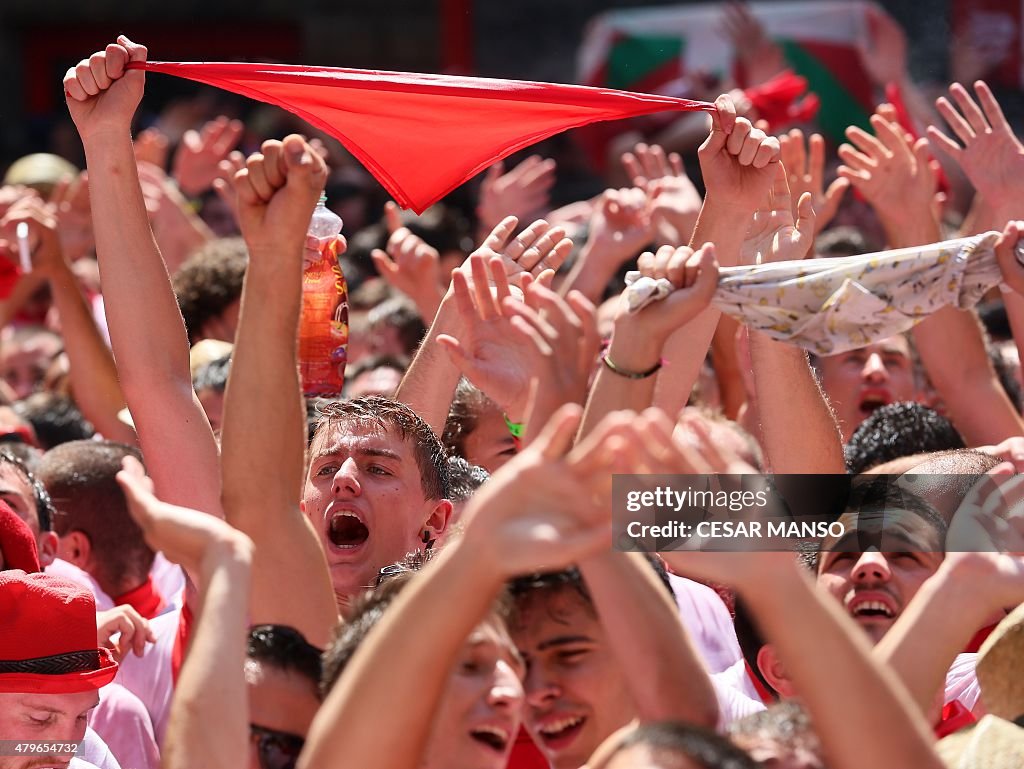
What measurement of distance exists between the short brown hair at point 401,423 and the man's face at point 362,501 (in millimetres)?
16

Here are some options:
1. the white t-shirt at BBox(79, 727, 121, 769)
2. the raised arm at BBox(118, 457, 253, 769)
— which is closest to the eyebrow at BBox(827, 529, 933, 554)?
the raised arm at BBox(118, 457, 253, 769)

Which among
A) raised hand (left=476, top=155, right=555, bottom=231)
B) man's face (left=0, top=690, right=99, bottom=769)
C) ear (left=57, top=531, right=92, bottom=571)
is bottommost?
man's face (left=0, top=690, right=99, bottom=769)

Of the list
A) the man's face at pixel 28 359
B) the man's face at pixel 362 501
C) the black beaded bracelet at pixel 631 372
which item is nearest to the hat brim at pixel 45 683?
the man's face at pixel 362 501

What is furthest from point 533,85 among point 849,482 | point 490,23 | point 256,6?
point 256,6

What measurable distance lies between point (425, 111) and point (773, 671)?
1.61 m

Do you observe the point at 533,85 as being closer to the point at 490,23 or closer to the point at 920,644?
the point at 920,644

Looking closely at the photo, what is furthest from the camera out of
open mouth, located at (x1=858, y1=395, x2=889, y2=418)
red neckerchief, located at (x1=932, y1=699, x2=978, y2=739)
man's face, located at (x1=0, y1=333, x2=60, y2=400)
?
man's face, located at (x1=0, y1=333, x2=60, y2=400)

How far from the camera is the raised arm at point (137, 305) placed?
3166 millimetres

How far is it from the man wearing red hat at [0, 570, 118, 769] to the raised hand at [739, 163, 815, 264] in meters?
1.64

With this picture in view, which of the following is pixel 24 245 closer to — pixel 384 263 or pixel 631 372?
pixel 384 263

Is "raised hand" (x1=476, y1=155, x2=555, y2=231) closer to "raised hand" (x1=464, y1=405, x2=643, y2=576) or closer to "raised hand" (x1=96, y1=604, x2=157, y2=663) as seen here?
"raised hand" (x1=96, y1=604, x2=157, y2=663)

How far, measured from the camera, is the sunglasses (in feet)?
8.29

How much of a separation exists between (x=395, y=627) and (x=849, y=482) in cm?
161

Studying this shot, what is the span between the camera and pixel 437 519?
3590 millimetres
